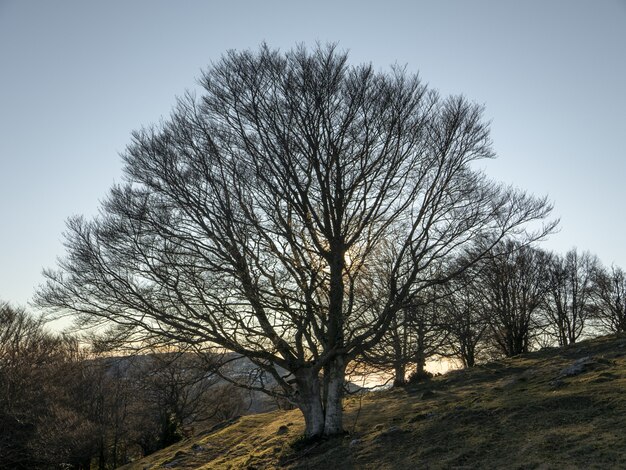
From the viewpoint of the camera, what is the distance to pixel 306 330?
13.8m

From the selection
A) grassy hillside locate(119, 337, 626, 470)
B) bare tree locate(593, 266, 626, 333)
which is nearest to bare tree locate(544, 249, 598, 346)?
bare tree locate(593, 266, 626, 333)

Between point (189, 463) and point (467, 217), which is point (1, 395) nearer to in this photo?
point (189, 463)

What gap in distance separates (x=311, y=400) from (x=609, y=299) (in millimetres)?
38018

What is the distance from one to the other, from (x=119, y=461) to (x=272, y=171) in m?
25.3

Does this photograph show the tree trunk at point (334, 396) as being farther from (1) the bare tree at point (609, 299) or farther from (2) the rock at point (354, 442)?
(1) the bare tree at point (609, 299)

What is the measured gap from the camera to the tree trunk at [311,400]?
14.5 metres

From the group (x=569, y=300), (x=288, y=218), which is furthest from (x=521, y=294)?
(x=288, y=218)

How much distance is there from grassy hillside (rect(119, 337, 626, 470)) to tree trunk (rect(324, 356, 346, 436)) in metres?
0.48

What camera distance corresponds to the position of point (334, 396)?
14406 mm

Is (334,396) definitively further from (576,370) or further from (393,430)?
(576,370)

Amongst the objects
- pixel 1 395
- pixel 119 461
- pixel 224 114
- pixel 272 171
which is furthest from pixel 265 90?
pixel 119 461

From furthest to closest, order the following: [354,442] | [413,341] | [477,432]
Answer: [354,442]
[413,341]
[477,432]

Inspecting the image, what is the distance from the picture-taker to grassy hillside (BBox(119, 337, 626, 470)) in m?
9.25

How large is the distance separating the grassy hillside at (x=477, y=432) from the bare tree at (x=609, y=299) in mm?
25074
